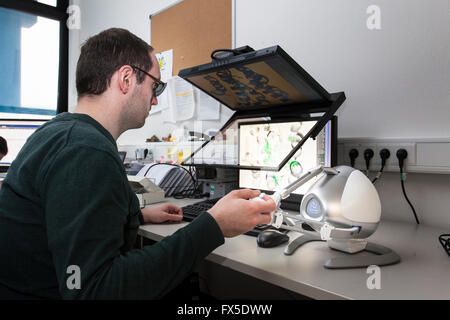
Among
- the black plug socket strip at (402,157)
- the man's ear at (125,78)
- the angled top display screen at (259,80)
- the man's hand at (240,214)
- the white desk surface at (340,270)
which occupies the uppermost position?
the angled top display screen at (259,80)

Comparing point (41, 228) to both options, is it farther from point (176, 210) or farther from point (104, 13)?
point (104, 13)

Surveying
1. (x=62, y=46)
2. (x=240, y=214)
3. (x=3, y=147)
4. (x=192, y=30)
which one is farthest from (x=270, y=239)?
(x=62, y=46)

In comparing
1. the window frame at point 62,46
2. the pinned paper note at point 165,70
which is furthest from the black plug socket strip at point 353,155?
the window frame at point 62,46

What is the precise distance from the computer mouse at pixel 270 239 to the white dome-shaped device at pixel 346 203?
4.4 inches

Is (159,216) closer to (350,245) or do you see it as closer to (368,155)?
(350,245)

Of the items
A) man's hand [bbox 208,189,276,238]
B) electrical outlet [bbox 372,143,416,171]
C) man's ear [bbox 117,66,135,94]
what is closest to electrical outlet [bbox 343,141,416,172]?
electrical outlet [bbox 372,143,416,171]

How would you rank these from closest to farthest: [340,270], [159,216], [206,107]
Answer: [340,270], [159,216], [206,107]

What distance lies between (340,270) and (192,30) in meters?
1.67

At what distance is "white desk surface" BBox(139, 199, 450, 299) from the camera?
1.75 ft

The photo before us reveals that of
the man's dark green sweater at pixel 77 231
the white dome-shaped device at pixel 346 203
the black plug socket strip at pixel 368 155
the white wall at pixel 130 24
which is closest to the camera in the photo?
the man's dark green sweater at pixel 77 231

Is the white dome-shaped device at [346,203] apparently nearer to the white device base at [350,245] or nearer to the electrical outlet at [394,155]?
the white device base at [350,245]

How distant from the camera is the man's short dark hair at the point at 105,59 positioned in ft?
2.60

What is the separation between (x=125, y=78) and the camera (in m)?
0.80

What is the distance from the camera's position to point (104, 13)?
2.75 m
